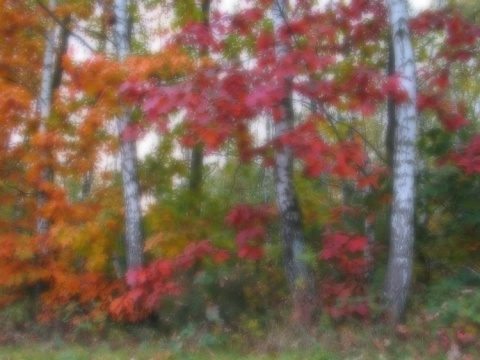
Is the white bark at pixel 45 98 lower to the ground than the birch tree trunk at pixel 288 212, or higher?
higher

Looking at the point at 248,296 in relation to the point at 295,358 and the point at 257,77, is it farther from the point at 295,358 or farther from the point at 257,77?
the point at 257,77

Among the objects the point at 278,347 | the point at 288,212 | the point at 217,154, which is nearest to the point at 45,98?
the point at 217,154

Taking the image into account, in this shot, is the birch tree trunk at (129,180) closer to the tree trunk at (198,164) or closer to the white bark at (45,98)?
the tree trunk at (198,164)

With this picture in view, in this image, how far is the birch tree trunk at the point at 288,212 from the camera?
934 centimetres

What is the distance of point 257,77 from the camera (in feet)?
27.6

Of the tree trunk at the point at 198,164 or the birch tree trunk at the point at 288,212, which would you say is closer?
the birch tree trunk at the point at 288,212

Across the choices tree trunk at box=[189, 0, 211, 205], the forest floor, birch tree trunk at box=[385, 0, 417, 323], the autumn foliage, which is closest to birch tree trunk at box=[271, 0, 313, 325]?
the autumn foliage

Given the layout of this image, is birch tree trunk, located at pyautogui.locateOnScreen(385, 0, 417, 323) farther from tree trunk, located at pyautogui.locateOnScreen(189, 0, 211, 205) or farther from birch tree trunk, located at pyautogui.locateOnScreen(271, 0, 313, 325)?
tree trunk, located at pyautogui.locateOnScreen(189, 0, 211, 205)

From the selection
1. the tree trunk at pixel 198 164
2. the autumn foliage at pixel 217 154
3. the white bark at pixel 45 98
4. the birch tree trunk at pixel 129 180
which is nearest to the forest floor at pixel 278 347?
the autumn foliage at pixel 217 154

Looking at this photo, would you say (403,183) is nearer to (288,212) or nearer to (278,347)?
(288,212)

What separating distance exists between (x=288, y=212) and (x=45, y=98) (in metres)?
6.54

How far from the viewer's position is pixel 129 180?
11.3 m

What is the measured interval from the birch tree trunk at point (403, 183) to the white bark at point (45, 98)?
740cm

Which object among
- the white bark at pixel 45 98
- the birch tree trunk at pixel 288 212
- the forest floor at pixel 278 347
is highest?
the white bark at pixel 45 98
